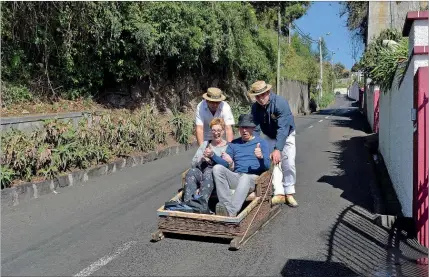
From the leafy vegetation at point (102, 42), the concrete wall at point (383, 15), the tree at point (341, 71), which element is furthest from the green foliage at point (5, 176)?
the tree at point (341, 71)

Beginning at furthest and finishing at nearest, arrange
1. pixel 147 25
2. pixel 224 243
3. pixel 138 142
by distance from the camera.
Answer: pixel 147 25 < pixel 138 142 < pixel 224 243

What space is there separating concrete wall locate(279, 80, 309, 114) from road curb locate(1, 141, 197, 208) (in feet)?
76.4

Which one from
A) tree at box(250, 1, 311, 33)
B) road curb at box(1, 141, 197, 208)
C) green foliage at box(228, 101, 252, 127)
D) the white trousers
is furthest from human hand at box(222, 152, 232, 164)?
tree at box(250, 1, 311, 33)

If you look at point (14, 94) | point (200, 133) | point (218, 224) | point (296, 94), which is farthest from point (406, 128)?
point (296, 94)

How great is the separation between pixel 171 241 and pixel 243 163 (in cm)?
146

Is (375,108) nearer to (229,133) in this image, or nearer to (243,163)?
(229,133)

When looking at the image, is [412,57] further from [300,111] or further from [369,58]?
[300,111]

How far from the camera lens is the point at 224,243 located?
5887 millimetres

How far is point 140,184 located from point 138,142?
3.63m

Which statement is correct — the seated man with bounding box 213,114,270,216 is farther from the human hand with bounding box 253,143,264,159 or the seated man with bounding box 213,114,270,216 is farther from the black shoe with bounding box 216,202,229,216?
the black shoe with bounding box 216,202,229,216

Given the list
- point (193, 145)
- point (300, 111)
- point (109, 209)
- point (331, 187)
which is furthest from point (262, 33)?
point (109, 209)

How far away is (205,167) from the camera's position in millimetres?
6531

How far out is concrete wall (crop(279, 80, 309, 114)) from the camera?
3694cm

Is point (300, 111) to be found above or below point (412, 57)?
below
